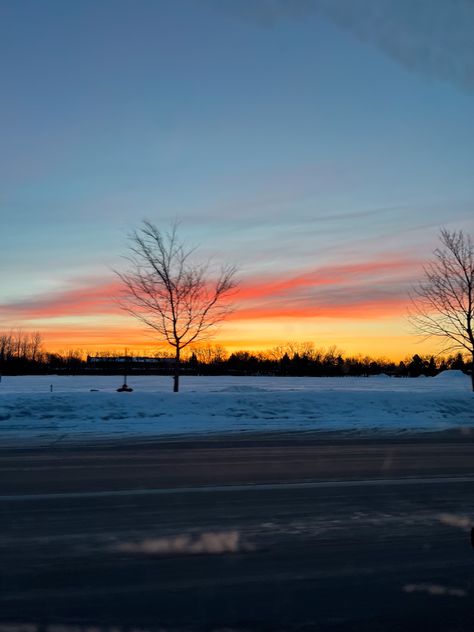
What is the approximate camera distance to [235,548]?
5.02 metres

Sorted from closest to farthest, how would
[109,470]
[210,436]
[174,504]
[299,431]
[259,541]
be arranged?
[259,541] → [174,504] → [109,470] → [210,436] → [299,431]

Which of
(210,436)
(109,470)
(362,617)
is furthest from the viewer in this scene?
(210,436)

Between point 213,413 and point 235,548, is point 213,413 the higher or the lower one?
the higher one

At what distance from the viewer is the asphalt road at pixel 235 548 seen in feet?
12.3

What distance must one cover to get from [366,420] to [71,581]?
15.6 m

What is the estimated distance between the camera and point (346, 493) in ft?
24.1

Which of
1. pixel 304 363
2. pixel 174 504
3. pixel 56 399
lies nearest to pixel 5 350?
pixel 304 363

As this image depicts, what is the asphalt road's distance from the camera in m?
3.75

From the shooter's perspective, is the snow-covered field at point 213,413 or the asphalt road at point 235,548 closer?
the asphalt road at point 235,548

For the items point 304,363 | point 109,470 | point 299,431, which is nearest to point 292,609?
point 109,470

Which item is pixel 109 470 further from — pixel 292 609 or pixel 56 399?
pixel 56 399

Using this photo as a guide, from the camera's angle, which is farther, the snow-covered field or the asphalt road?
the snow-covered field

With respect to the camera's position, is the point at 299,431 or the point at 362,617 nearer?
the point at 362,617

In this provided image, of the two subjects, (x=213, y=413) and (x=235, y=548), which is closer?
(x=235, y=548)
